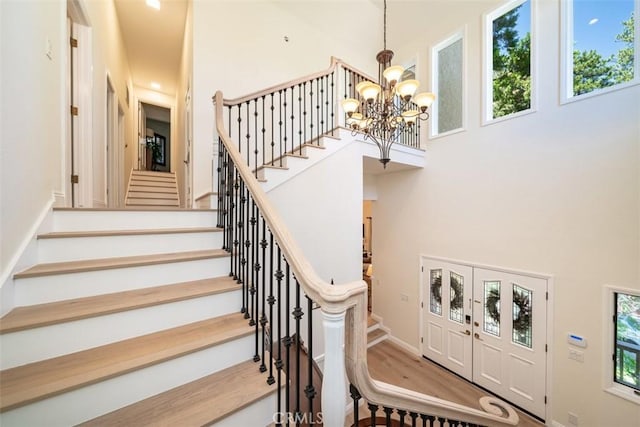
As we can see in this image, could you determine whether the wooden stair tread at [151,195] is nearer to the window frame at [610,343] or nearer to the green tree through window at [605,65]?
the green tree through window at [605,65]

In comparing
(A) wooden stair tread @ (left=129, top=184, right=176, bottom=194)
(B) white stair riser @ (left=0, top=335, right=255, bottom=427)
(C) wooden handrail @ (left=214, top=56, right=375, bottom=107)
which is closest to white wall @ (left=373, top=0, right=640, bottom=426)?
(C) wooden handrail @ (left=214, top=56, right=375, bottom=107)

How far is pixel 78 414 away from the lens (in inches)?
39.7

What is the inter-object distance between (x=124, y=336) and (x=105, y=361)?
19 cm

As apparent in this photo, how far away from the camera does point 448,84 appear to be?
4.77 meters

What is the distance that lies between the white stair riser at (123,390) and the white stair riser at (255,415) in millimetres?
282

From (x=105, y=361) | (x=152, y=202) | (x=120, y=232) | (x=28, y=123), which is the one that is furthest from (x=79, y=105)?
(x=152, y=202)

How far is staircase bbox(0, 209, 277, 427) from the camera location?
3.37ft

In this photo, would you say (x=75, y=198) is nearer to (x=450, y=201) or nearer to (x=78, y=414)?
(x=78, y=414)

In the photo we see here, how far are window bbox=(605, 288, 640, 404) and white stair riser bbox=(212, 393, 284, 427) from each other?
12.9 ft

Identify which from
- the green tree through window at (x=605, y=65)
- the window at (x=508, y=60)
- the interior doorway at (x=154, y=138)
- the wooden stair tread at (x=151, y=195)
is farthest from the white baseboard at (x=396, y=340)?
the interior doorway at (x=154, y=138)

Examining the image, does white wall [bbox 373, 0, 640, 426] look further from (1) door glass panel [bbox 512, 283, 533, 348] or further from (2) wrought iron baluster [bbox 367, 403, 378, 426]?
(2) wrought iron baluster [bbox 367, 403, 378, 426]

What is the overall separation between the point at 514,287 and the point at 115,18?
740 centimetres

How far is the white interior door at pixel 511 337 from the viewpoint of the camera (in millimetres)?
3465

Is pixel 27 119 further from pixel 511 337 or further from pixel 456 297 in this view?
pixel 511 337
